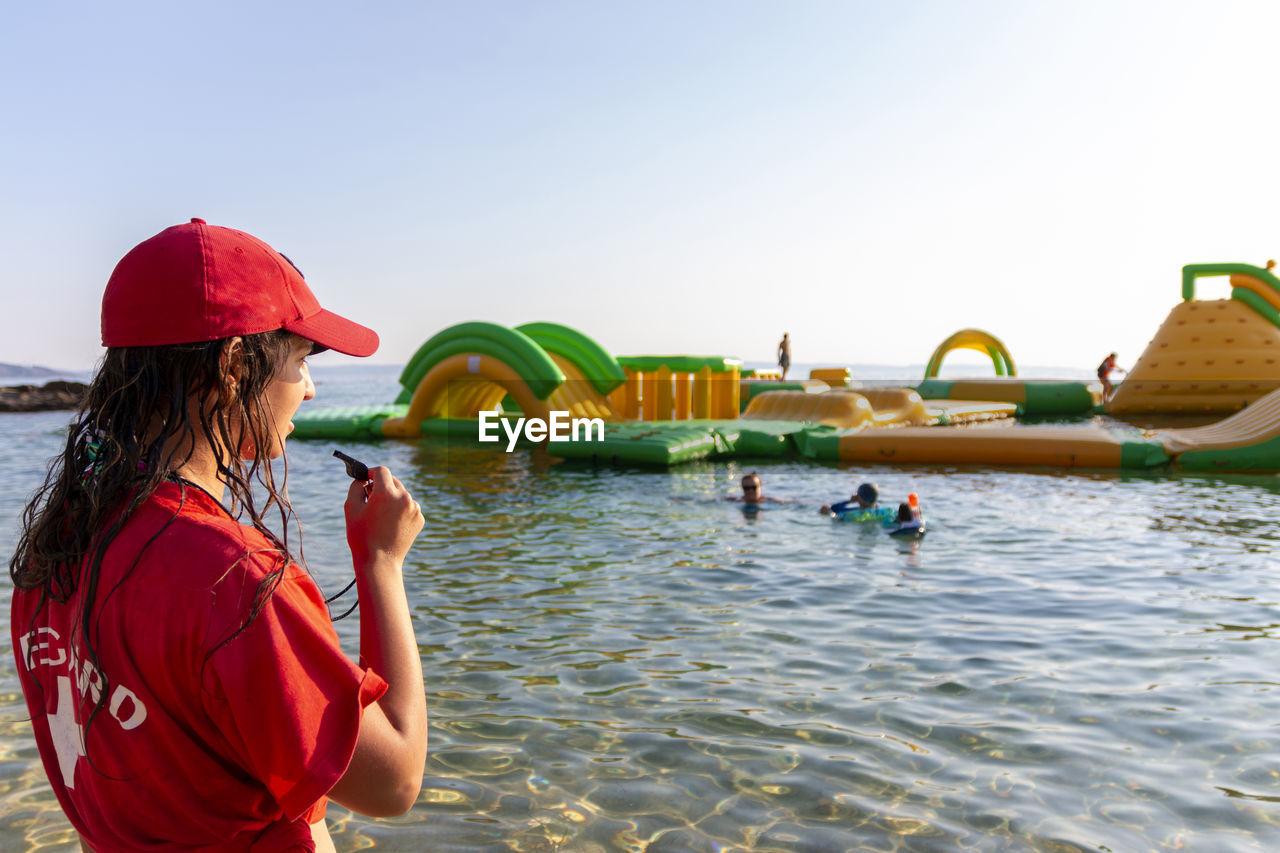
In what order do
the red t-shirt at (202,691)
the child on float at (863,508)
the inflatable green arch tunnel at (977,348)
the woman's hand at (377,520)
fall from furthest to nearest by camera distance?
the inflatable green arch tunnel at (977,348) < the child on float at (863,508) < the woman's hand at (377,520) < the red t-shirt at (202,691)

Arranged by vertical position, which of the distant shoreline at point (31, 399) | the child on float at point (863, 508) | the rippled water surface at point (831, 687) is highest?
the distant shoreline at point (31, 399)

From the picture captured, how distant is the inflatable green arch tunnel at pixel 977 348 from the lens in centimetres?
2775

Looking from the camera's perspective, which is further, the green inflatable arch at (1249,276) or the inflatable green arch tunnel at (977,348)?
the inflatable green arch tunnel at (977,348)

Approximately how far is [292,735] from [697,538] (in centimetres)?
648

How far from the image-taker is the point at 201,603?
103 centimetres

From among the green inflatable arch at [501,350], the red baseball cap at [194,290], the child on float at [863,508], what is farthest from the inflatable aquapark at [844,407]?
the red baseball cap at [194,290]

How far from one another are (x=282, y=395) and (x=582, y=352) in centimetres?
1538

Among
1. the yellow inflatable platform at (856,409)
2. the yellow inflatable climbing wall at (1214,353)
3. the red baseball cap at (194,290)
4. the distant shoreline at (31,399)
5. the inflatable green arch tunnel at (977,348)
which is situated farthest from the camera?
the distant shoreline at (31,399)

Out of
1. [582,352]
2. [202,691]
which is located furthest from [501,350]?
[202,691]

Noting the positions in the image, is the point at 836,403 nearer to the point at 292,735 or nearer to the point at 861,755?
the point at 861,755

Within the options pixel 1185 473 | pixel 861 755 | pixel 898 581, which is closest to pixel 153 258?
pixel 861 755

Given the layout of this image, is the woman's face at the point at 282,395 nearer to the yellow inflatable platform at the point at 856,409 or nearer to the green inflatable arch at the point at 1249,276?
the yellow inflatable platform at the point at 856,409

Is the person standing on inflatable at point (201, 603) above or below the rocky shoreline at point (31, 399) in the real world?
below

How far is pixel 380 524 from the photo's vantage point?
1.25 m
